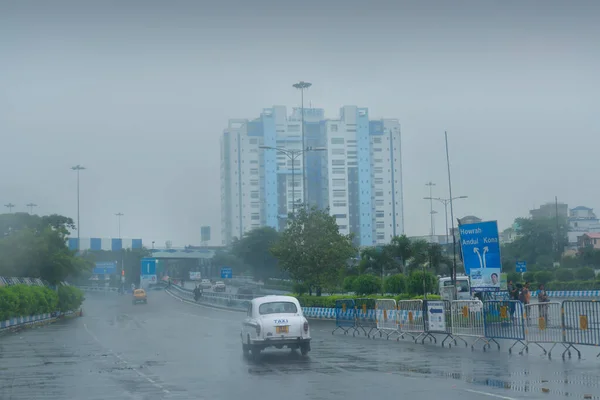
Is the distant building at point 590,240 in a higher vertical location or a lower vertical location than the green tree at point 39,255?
higher

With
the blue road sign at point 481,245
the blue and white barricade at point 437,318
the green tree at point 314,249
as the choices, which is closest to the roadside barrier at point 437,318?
the blue and white barricade at point 437,318

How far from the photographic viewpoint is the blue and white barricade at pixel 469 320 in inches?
971

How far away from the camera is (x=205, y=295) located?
274 feet

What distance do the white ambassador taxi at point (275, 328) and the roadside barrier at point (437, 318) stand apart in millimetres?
5427

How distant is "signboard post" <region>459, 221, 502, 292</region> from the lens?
2738 cm

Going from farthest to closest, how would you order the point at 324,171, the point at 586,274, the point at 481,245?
the point at 324,171, the point at 586,274, the point at 481,245

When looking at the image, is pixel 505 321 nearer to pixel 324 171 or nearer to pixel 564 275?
pixel 564 275

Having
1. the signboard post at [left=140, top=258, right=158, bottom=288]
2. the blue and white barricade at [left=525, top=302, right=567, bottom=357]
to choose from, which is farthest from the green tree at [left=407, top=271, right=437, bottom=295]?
the signboard post at [left=140, top=258, right=158, bottom=288]

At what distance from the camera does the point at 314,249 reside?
170 feet

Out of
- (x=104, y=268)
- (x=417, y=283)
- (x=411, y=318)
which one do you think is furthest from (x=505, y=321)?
(x=104, y=268)

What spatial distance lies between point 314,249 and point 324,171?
4638 inches

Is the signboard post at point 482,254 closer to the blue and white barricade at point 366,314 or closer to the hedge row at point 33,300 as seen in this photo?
the blue and white barricade at point 366,314

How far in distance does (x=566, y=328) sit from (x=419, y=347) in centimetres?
634

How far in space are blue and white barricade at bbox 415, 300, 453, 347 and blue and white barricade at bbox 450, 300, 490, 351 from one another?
23 cm
